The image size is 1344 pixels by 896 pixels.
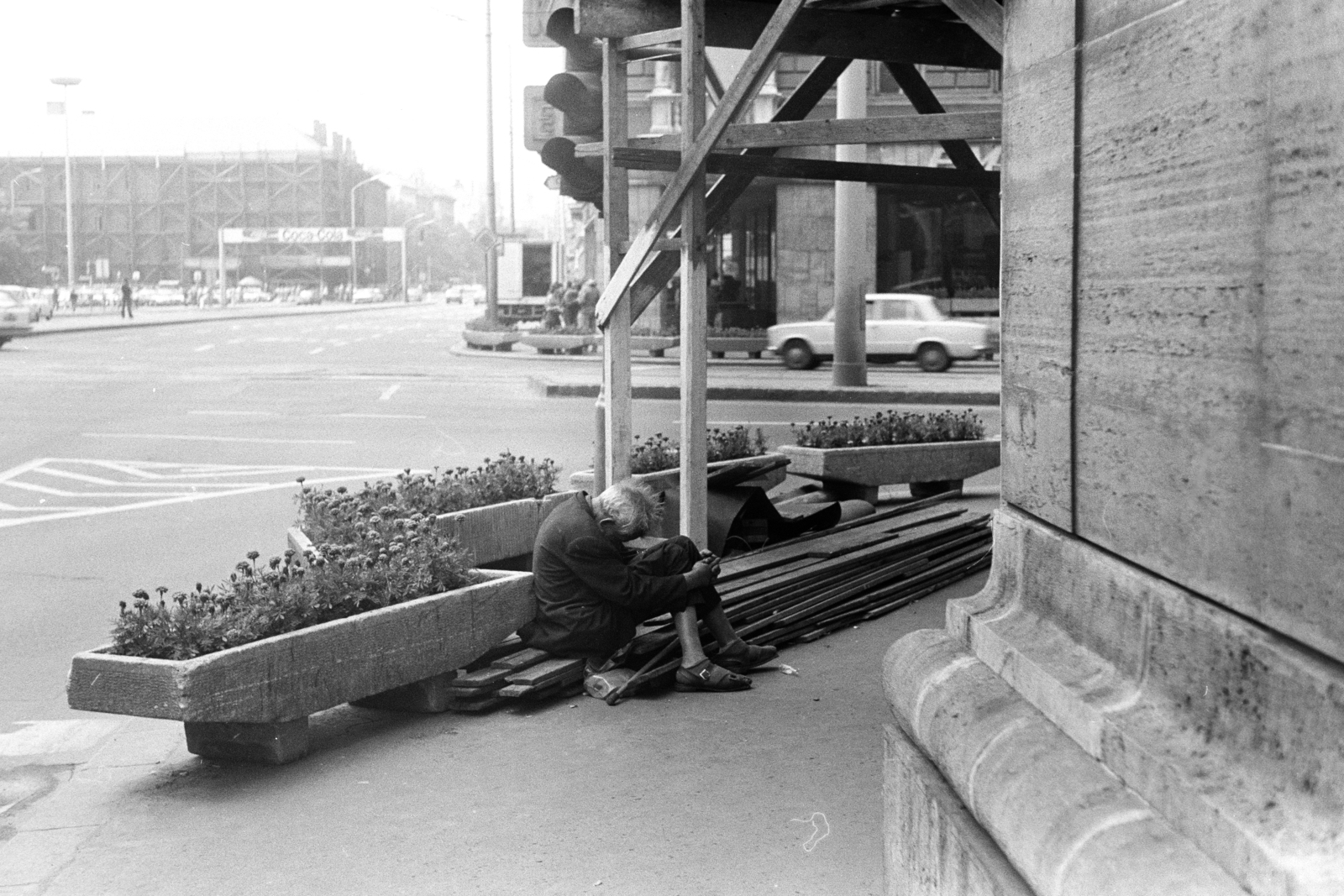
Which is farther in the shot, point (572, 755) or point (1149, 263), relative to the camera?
point (572, 755)

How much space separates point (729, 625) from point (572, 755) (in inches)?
57.8

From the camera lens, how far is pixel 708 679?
23.2ft

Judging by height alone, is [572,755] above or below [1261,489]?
Result: below

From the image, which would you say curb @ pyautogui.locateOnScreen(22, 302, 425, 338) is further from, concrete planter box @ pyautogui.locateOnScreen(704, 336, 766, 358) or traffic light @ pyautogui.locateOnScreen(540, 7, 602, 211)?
traffic light @ pyautogui.locateOnScreen(540, 7, 602, 211)

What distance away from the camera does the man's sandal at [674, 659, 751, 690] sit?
7.08 metres

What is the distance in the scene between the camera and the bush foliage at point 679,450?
10430 millimetres

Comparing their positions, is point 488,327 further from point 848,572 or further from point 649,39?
point 649,39

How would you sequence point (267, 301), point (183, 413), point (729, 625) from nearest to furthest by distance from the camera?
1. point (729, 625)
2. point (183, 413)
3. point (267, 301)

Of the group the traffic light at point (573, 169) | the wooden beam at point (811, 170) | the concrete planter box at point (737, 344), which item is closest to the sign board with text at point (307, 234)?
the concrete planter box at point (737, 344)

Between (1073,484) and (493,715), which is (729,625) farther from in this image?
(1073,484)

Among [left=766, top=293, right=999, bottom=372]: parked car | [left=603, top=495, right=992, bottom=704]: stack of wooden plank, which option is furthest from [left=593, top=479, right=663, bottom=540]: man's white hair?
[left=766, top=293, right=999, bottom=372]: parked car

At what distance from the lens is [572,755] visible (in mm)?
6137

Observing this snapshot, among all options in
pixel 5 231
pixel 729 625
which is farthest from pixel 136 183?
pixel 729 625

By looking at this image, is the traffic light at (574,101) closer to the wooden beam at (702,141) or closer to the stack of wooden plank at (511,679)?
the wooden beam at (702,141)
